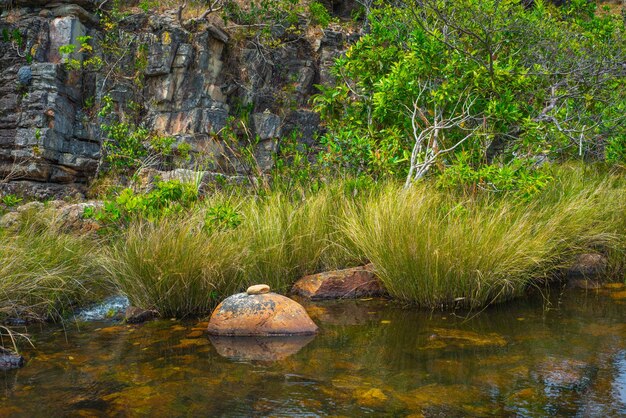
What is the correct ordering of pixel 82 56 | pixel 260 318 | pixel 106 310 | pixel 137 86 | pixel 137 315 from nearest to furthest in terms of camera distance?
1. pixel 260 318
2. pixel 137 315
3. pixel 106 310
4. pixel 82 56
5. pixel 137 86

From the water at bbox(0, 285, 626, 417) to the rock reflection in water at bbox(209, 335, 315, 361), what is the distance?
0.02m

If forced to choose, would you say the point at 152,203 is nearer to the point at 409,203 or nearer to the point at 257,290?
the point at 257,290

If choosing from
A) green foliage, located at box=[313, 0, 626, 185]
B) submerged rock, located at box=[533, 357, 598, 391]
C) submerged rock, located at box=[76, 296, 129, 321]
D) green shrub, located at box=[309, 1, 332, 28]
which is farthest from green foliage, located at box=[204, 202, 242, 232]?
green shrub, located at box=[309, 1, 332, 28]

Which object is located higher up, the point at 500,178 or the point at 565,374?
the point at 500,178

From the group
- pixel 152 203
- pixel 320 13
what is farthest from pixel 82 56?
pixel 152 203

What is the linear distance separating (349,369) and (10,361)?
2.44 metres

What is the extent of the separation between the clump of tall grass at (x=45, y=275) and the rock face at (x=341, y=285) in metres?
2.18

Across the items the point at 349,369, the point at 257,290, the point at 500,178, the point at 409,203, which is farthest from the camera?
the point at 500,178

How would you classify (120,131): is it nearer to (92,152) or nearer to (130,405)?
(92,152)

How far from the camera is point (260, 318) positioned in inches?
214

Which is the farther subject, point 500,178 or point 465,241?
point 500,178

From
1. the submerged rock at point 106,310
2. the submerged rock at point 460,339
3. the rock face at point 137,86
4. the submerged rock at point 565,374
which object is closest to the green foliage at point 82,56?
the rock face at point 137,86

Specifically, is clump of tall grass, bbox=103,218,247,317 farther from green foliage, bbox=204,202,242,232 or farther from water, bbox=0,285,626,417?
water, bbox=0,285,626,417

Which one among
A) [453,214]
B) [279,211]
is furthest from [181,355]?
[453,214]
